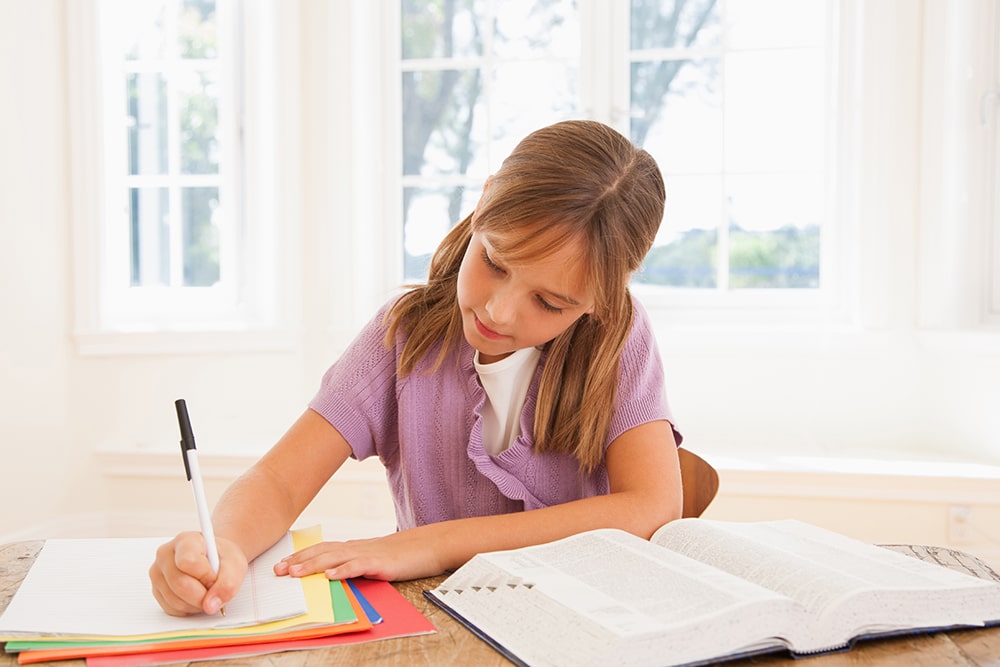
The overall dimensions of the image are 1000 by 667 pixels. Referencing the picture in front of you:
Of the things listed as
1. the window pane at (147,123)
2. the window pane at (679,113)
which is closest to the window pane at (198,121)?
the window pane at (147,123)

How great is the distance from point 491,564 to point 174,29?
2695 millimetres

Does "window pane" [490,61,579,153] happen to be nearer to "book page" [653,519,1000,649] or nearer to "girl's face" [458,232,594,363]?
"girl's face" [458,232,594,363]

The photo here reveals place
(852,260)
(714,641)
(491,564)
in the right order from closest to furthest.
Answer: (714,641), (491,564), (852,260)

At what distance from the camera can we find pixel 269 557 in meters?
1.05

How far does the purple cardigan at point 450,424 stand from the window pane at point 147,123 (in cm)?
202

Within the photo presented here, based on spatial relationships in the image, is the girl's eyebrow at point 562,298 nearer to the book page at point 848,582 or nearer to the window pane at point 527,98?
the book page at point 848,582

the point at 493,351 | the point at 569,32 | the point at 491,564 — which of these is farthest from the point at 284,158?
the point at 491,564

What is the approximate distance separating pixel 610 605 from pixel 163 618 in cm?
39

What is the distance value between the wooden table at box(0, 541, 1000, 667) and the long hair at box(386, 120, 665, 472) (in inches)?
18.8

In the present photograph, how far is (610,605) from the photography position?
789 mm

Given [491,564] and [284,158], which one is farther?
[284,158]

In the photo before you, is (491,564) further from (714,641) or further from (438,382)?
(438,382)

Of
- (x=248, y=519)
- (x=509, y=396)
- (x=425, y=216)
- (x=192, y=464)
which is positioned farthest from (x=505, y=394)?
(x=425, y=216)

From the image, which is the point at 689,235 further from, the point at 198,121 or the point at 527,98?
the point at 198,121
